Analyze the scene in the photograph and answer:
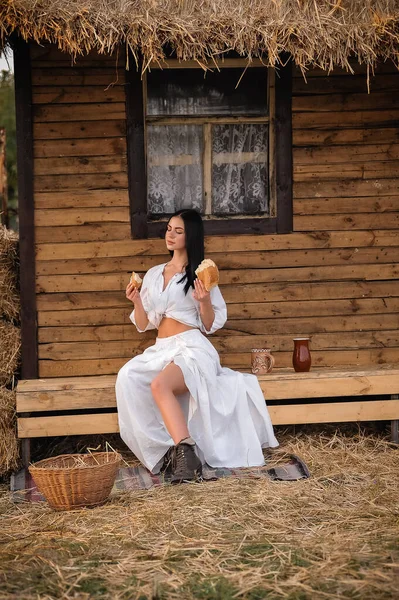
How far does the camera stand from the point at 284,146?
6699 millimetres

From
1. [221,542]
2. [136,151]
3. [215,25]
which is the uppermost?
[215,25]

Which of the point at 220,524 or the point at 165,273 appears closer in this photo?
the point at 220,524

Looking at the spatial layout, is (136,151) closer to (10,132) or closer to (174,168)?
(174,168)

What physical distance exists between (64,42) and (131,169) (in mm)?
1165

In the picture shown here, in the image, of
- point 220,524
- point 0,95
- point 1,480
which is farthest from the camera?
point 0,95

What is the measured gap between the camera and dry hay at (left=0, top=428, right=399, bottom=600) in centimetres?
368

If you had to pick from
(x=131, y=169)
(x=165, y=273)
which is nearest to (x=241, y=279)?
(x=165, y=273)

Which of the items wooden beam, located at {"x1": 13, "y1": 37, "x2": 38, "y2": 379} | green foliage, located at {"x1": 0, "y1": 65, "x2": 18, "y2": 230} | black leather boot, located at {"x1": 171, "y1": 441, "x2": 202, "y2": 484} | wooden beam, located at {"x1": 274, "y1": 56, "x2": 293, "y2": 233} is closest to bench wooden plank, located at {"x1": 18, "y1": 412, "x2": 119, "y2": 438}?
wooden beam, located at {"x1": 13, "y1": 37, "x2": 38, "y2": 379}

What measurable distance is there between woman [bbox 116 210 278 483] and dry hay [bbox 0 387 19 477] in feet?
2.53

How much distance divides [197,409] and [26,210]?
198cm

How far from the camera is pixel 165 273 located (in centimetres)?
623

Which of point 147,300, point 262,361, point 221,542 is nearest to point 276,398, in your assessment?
point 262,361

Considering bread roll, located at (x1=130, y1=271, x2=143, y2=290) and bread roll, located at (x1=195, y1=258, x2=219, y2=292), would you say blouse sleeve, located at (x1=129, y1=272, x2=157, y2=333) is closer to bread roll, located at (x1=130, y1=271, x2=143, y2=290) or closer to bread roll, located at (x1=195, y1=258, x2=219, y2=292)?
bread roll, located at (x1=130, y1=271, x2=143, y2=290)

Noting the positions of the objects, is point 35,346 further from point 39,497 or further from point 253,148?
point 253,148
